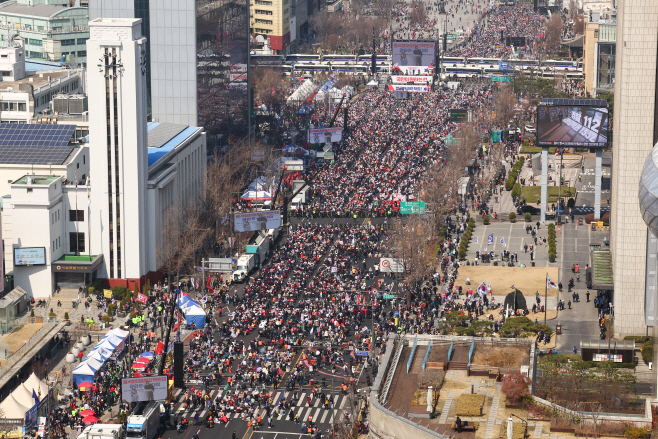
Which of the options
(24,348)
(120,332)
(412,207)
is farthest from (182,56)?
(24,348)

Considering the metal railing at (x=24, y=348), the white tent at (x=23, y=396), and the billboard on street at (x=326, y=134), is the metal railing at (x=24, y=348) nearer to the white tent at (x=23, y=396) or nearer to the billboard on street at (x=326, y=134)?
the white tent at (x=23, y=396)

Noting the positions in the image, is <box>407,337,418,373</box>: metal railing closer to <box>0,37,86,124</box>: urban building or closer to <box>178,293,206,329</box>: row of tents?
<box>178,293,206,329</box>: row of tents

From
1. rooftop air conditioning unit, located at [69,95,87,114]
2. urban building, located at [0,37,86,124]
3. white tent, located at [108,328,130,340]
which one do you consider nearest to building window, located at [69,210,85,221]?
white tent, located at [108,328,130,340]

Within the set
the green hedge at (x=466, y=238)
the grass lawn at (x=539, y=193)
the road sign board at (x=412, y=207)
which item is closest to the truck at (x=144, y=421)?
the green hedge at (x=466, y=238)

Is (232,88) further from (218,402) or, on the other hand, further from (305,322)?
(218,402)

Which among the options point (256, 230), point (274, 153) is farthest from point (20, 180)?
point (274, 153)

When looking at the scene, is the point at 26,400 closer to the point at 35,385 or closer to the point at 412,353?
the point at 35,385
